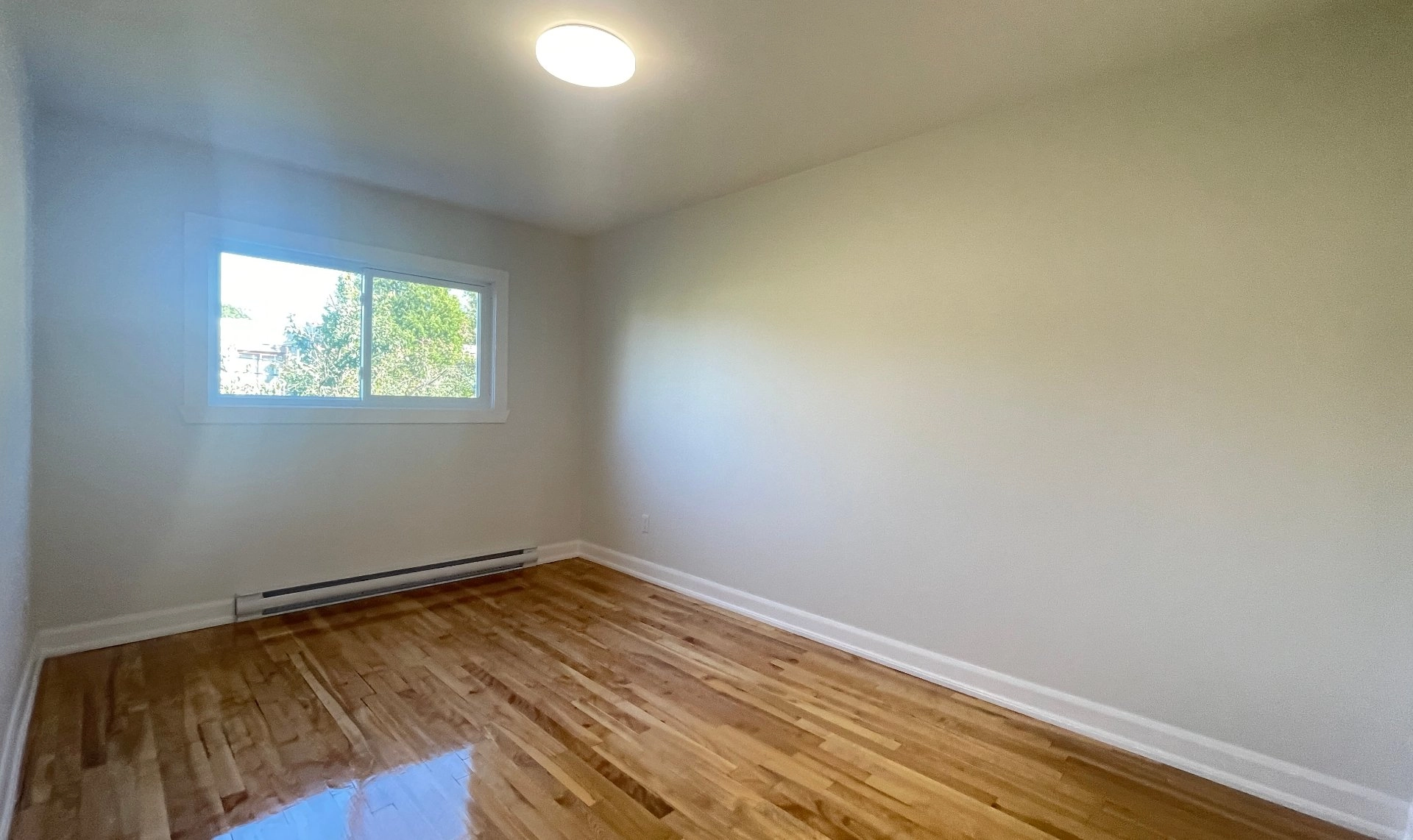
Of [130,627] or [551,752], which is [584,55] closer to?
[551,752]

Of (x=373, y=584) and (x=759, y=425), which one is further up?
(x=759, y=425)

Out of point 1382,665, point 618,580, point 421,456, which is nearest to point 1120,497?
point 1382,665

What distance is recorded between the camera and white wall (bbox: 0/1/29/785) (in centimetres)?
182

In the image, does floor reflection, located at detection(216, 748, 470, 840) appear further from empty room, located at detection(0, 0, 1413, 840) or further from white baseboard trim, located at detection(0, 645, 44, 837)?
white baseboard trim, located at detection(0, 645, 44, 837)

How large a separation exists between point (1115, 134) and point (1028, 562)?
1.74 metres

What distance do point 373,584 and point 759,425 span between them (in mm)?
2605

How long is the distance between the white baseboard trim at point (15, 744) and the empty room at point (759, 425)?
0.02 meters

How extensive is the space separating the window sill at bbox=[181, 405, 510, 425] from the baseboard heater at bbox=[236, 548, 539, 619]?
→ 963 mm

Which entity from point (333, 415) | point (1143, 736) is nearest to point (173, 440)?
point (333, 415)

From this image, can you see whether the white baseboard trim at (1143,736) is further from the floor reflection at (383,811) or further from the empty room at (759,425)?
the floor reflection at (383,811)

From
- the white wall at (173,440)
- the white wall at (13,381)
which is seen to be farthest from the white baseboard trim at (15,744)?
the white wall at (173,440)

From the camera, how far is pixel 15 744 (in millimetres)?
1956

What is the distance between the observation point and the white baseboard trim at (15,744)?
5.62 feet

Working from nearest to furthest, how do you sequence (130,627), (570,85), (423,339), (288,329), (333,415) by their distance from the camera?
(570,85) → (130,627) → (288,329) → (333,415) → (423,339)
